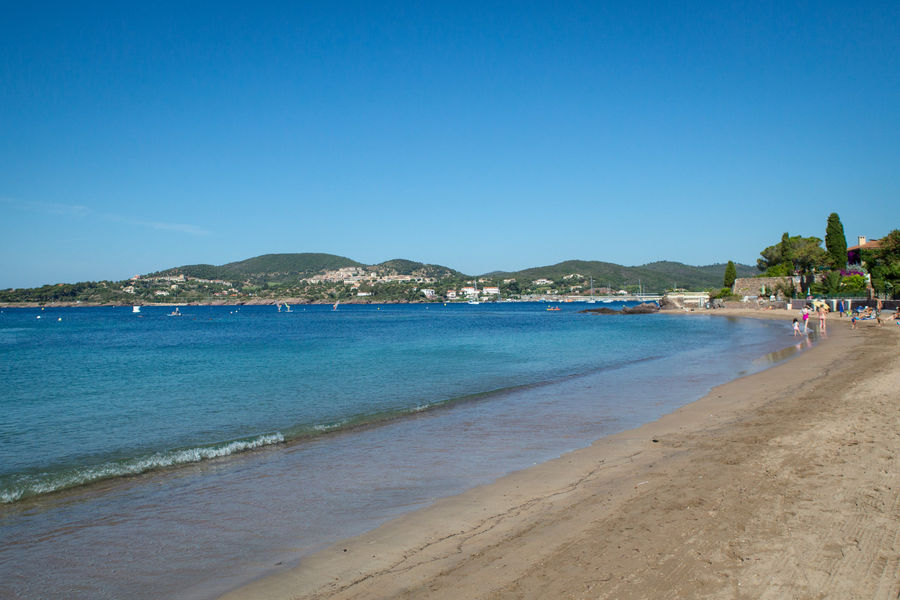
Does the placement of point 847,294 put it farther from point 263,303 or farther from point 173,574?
Answer: point 263,303

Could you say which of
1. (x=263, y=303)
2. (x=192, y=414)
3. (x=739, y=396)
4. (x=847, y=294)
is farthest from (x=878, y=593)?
(x=263, y=303)

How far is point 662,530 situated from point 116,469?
8.43 meters

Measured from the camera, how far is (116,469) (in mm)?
9039

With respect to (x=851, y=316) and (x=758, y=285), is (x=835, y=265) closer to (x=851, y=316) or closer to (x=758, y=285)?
(x=758, y=285)

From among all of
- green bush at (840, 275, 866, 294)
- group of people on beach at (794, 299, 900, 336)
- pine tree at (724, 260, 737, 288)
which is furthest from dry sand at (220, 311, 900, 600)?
pine tree at (724, 260, 737, 288)

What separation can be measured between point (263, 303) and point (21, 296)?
78574 mm

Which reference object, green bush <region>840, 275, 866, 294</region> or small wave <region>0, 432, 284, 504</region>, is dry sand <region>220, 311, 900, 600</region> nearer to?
small wave <region>0, 432, 284, 504</region>

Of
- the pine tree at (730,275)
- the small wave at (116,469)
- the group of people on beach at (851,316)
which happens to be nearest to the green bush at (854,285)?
the group of people on beach at (851,316)

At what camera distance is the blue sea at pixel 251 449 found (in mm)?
5738

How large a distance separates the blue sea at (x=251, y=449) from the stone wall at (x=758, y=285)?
5872 cm

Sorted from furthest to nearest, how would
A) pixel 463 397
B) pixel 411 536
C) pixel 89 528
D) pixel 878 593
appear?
pixel 463 397 → pixel 89 528 → pixel 411 536 → pixel 878 593

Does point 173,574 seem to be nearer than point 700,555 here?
No

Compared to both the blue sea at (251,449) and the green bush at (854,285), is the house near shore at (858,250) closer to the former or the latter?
the green bush at (854,285)

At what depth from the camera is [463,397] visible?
15.7 meters
